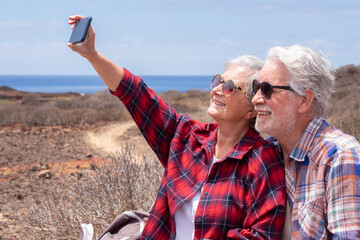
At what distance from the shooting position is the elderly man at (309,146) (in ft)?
6.22

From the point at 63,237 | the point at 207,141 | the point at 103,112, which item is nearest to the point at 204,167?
the point at 207,141

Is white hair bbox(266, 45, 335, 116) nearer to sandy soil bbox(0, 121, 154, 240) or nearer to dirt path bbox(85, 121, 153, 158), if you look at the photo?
sandy soil bbox(0, 121, 154, 240)

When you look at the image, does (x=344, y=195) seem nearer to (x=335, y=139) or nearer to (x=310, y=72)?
(x=335, y=139)

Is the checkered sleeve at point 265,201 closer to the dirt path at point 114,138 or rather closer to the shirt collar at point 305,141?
the shirt collar at point 305,141

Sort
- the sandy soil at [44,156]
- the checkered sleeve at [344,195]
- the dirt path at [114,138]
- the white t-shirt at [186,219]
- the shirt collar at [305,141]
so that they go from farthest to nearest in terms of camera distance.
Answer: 1. the dirt path at [114,138]
2. the sandy soil at [44,156]
3. the white t-shirt at [186,219]
4. the shirt collar at [305,141]
5. the checkered sleeve at [344,195]

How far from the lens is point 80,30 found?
100 inches

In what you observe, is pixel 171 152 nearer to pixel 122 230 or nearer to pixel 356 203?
pixel 122 230

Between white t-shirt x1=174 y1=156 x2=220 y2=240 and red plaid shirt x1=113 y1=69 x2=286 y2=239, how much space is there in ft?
0.13

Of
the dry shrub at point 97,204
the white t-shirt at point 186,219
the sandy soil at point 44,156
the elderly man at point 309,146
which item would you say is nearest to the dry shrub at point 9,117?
the sandy soil at point 44,156

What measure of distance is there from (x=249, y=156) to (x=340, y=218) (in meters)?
0.69

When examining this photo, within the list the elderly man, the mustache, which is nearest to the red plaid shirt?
the elderly man

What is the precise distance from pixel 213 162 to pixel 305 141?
62 cm

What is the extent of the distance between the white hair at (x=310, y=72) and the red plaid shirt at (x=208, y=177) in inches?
16.6

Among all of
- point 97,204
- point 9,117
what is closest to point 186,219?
point 97,204
